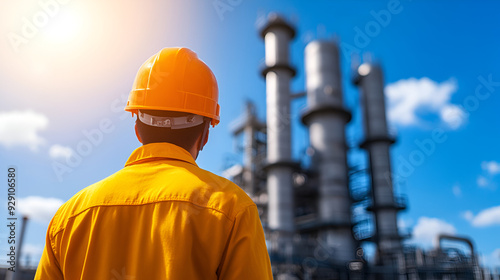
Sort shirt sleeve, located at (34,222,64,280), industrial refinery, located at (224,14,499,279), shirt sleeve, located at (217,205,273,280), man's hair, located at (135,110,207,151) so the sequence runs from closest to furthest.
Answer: shirt sleeve, located at (217,205,273,280)
shirt sleeve, located at (34,222,64,280)
man's hair, located at (135,110,207,151)
industrial refinery, located at (224,14,499,279)

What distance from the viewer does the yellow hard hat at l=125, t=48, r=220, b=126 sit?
183 centimetres

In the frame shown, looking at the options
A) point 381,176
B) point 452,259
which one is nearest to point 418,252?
point 452,259

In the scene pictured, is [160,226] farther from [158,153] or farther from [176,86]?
[176,86]

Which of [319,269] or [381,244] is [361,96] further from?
[319,269]

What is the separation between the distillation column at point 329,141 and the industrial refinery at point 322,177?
0.22 feet

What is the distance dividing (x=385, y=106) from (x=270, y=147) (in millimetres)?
10092

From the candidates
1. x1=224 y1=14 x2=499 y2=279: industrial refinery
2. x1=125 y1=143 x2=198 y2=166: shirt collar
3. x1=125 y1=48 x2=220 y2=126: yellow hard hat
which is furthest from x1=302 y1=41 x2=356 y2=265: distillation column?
x1=125 y1=143 x2=198 y2=166: shirt collar

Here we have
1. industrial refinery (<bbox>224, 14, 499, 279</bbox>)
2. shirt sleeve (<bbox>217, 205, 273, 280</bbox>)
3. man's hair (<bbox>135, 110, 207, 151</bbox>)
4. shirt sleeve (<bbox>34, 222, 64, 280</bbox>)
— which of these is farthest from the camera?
industrial refinery (<bbox>224, 14, 499, 279</bbox>)

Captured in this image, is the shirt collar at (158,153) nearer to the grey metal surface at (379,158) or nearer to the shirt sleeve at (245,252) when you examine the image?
the shirt sleeve at (245,252)

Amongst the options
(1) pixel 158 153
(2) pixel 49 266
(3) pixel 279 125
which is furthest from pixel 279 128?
(2) pixel 49 266

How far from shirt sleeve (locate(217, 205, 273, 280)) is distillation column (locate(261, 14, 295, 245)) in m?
24.1

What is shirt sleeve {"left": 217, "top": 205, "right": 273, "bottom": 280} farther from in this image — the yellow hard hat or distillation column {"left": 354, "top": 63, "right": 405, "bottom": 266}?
distillation column {"left": 354, "top": 63, "right": 405, "bottom": 266}

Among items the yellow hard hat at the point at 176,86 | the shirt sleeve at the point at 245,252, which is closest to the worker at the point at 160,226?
the shirt sleeve at the point at 245,252

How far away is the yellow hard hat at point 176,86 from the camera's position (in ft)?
6.01
